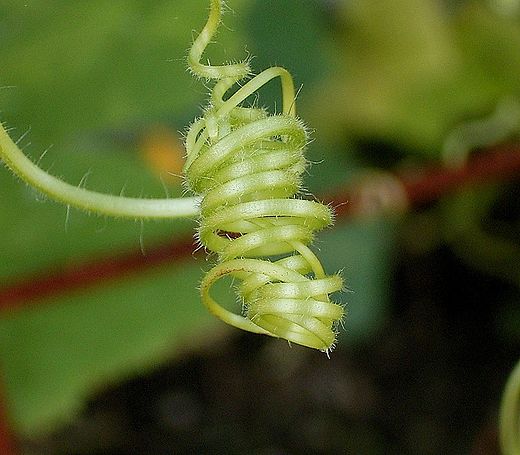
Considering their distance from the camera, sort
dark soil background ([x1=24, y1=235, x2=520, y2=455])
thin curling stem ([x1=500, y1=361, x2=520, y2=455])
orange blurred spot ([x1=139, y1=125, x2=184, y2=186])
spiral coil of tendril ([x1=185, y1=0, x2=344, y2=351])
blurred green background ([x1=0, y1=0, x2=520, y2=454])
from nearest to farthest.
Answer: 1. spiral coil of tendril ([x1=185, y1=0, x2=344, y2=351])
2. thin curling stem ([x1=500, y1=361, x2=520, y2=455])
3. blurred green background ([x1=0, y1=0, x2=520, y2=454])
4. orange blurred spot ([x1=139, y1=125, x2=184, y2=186])
5. dark soil background ([x1=24, y1=235, x2=520, y2=455])

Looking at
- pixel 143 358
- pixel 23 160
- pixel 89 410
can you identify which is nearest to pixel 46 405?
pixel 143 358

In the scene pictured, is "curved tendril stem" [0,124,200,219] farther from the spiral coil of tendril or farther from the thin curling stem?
the thin curling stem

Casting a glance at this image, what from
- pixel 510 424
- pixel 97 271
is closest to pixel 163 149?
pixel 97 271

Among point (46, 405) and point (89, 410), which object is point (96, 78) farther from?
point (89, 410)

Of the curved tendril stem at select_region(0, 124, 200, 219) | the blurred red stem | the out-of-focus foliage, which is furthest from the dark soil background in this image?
the curved tendril stem at select_region(0, 124, 200, 219)

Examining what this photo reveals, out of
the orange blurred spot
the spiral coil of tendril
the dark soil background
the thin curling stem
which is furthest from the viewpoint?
the dark soil background

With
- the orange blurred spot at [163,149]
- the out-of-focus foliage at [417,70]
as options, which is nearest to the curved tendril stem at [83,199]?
the orange blurred spot at [163,149]

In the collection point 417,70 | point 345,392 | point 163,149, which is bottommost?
point 345,392

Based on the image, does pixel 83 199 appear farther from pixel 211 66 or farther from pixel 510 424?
pixel 510 424
